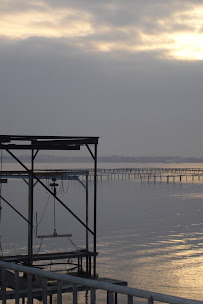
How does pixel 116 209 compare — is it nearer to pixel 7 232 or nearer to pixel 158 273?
pixel 7 232

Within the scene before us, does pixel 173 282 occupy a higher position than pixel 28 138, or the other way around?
pixel 28 138

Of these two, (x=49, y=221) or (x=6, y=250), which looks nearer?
(x=6, y=250)

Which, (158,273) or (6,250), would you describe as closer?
(158,273)

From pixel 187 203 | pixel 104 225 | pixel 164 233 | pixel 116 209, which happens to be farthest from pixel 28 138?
pixel 187 203

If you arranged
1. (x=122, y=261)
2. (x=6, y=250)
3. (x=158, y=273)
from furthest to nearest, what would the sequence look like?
1. (x=6, y=250)
2. (x=122, y=261)
3. (x=158, y=273)

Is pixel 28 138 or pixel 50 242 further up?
pixel 28 138

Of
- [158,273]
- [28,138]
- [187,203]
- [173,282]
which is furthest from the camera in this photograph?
[187,203]

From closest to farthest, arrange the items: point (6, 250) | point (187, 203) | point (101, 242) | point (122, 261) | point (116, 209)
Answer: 1. point (122, 261)
2. point (6, 250)
3. point (101, 242)
4. point (116, 209)
5. point (187, 203)

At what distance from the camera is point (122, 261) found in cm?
3066

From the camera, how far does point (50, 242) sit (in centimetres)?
3903

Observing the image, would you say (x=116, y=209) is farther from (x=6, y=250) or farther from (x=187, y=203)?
(x=6, y=250)

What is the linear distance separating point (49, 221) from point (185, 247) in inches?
960

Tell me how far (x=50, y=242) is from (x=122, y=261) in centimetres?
965

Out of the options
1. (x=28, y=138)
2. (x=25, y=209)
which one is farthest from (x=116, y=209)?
(x=28, y=138)
